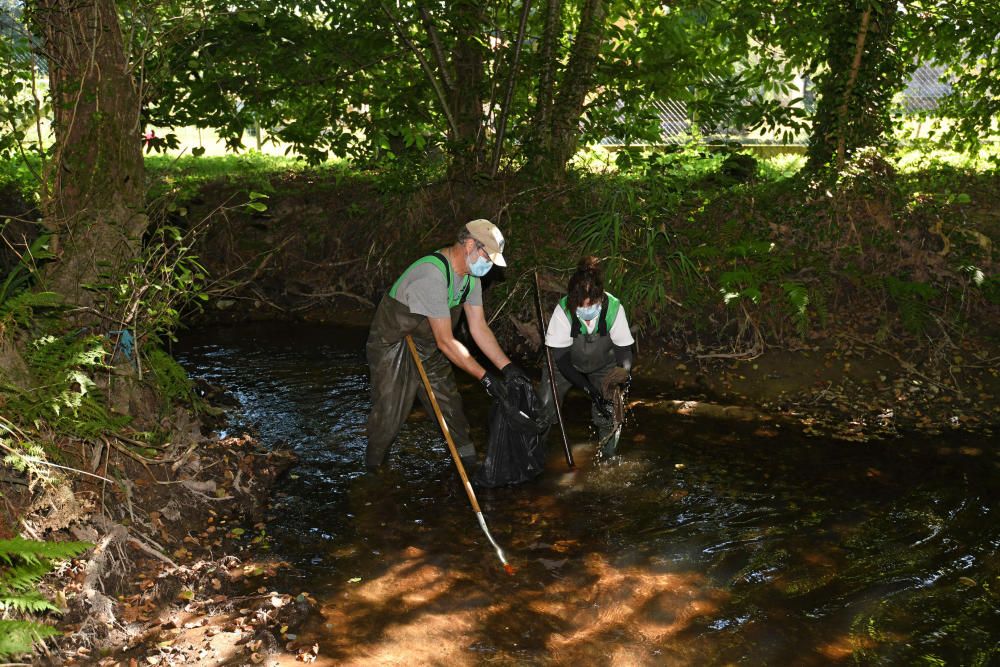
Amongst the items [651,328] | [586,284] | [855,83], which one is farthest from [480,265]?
[855,83]

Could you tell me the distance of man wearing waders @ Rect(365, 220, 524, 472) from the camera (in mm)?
5551

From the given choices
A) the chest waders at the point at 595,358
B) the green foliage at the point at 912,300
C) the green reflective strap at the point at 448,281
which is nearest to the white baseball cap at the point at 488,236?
the green reflective strap at the point at 448,281

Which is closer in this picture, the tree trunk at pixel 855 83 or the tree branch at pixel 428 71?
the tree trunk at pixel 855 83

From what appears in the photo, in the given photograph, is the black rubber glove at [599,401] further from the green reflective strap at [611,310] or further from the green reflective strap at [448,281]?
the green reflective strap at [448,281]

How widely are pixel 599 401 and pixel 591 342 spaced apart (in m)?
0.50

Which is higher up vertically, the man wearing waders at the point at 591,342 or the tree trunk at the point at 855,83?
the tree trunk at the point at 855,83

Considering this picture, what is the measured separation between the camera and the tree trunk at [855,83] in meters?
8.88

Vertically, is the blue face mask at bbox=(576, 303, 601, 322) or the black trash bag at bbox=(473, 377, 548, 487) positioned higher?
the blue face mask at bbox=(576, 303, 601, 322)

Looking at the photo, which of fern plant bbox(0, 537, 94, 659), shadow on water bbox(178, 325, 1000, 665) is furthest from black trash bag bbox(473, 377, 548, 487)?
fern plant bbox(0, 537, 94, 659)

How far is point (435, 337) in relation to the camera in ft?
18.8

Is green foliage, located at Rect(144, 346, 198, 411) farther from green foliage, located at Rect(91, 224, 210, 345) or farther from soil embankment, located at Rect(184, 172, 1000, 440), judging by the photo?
soil embankment, located at Rect(184, 172, 1000, 440)

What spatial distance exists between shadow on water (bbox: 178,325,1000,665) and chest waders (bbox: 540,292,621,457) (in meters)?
0.26

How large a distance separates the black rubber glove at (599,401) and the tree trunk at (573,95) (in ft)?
15.1

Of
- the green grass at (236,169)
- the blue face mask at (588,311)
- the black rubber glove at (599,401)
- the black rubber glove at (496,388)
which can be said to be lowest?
the black rubber glove at (599,401)
